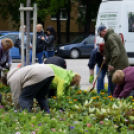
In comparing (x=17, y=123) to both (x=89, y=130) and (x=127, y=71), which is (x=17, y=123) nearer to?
(x=89, y=130)

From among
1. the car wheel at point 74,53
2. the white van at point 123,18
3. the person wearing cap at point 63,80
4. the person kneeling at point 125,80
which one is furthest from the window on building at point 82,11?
the person wearing cap at point 63,80

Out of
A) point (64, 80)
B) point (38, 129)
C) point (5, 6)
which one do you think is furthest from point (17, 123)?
point (5, 6)

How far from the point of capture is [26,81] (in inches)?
185

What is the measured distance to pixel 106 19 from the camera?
44.3 ft

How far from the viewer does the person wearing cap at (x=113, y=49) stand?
6.20 meters

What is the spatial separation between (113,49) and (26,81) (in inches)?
81.6

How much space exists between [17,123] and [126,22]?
9.60 meters

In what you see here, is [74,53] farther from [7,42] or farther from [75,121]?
[75,121]

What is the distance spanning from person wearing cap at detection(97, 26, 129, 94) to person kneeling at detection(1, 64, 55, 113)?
70.3 inches

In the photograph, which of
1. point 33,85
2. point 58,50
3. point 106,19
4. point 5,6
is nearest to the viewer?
point 33,85

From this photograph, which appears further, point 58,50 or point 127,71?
point 58,50

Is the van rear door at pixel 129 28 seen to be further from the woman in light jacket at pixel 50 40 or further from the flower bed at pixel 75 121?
the flower bed at pixel 75 121

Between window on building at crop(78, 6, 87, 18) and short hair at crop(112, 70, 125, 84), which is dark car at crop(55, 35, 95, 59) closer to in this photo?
window on building at crop(78, 6, 87, 18)

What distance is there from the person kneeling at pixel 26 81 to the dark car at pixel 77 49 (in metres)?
14.3
